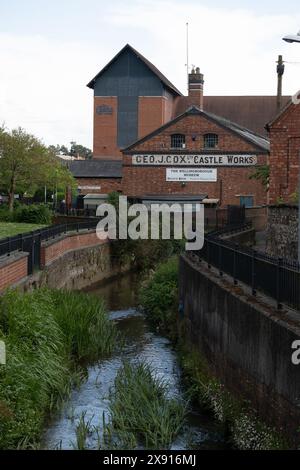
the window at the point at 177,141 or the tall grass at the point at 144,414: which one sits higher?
the window at the point at 177,141

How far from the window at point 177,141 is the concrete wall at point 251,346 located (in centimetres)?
3495

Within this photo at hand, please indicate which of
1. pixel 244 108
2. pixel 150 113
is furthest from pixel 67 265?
pixel 244 108

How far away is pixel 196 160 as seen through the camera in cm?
5269

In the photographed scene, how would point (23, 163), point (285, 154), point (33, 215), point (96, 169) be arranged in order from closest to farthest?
point (285, 154) → point (33, 215) → point (23, 163) → point (96, 169)

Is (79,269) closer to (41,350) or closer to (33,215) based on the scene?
(33,215)

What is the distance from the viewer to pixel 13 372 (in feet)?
41.6

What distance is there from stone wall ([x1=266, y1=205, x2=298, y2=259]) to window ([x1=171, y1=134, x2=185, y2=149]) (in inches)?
986

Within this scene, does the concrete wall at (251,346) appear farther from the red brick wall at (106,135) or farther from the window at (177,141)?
the red brick wall at (106,135)

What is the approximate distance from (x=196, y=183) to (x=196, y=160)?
1513 millimetres

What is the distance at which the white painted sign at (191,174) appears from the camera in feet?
173

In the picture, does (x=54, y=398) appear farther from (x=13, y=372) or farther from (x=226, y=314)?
(x=226, y=314)

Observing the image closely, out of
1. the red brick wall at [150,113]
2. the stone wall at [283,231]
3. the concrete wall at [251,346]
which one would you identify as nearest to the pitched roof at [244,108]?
the red brick wall at [150,113]

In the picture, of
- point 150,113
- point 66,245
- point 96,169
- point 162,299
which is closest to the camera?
point 162,299

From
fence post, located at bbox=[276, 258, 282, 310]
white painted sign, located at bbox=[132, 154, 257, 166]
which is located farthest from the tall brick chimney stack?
fence post, located at bbox=[276, 258, 282, 310]
